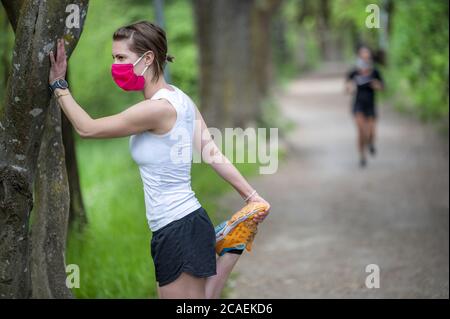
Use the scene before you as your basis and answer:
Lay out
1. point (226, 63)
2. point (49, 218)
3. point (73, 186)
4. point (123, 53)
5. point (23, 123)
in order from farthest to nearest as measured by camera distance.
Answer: point (226, 63), point (73, 186), point (49, 218), point (23, 123), point (123, 53)

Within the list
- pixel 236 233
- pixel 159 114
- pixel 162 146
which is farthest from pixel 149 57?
pixel 236 233

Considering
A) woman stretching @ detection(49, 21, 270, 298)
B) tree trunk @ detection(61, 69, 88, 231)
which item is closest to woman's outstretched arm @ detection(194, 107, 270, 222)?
woman stretching @ detection(49, 21, 270, 298)

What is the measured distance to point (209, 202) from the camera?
419 inches

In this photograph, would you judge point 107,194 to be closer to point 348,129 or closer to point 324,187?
point 324,187

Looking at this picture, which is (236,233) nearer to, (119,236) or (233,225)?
(233,225)

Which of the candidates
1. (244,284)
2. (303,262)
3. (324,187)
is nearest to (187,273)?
(244,284)

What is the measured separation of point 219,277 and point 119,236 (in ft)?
14.7

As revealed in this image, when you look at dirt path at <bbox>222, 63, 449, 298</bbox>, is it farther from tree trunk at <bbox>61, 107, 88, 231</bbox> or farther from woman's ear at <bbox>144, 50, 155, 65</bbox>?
woman's ear at <bbox>144, 50, 155, 65</bbox>

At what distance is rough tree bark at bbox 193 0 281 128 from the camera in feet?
51.2

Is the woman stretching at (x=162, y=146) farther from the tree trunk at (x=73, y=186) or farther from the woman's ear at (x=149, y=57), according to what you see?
the tree trunk at (x=73, y=186)

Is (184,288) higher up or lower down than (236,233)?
lower down

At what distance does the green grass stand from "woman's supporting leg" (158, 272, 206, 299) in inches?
111

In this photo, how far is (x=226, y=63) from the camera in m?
16.0

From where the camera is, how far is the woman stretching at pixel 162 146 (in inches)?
133
